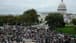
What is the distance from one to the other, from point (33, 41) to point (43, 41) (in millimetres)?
1093

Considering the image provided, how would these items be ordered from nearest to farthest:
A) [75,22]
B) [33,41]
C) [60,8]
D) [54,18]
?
1. [33,41]
2. [54,18]
3. [75,22]
4. [60,8]

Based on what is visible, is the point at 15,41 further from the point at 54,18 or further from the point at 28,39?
the point at 54,18

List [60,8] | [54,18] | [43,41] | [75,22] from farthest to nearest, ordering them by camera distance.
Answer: [60,8] → [75,22] → [54,18] → [43,41]

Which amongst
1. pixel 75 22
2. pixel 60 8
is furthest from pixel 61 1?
pixel 75 22

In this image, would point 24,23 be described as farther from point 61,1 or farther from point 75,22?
point 61,1

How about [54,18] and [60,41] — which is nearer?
[60,41]

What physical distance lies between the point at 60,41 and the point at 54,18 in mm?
21215

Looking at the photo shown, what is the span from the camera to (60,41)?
14852mm

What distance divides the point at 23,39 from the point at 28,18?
855 inches

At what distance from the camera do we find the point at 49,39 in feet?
50.1

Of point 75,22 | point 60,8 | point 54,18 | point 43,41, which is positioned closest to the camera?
point 43,41

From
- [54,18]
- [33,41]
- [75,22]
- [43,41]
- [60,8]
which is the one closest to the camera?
[43,41]

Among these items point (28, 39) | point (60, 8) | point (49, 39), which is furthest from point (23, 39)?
point (60, 8)

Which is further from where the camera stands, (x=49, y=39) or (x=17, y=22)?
(x=17, y=22)
